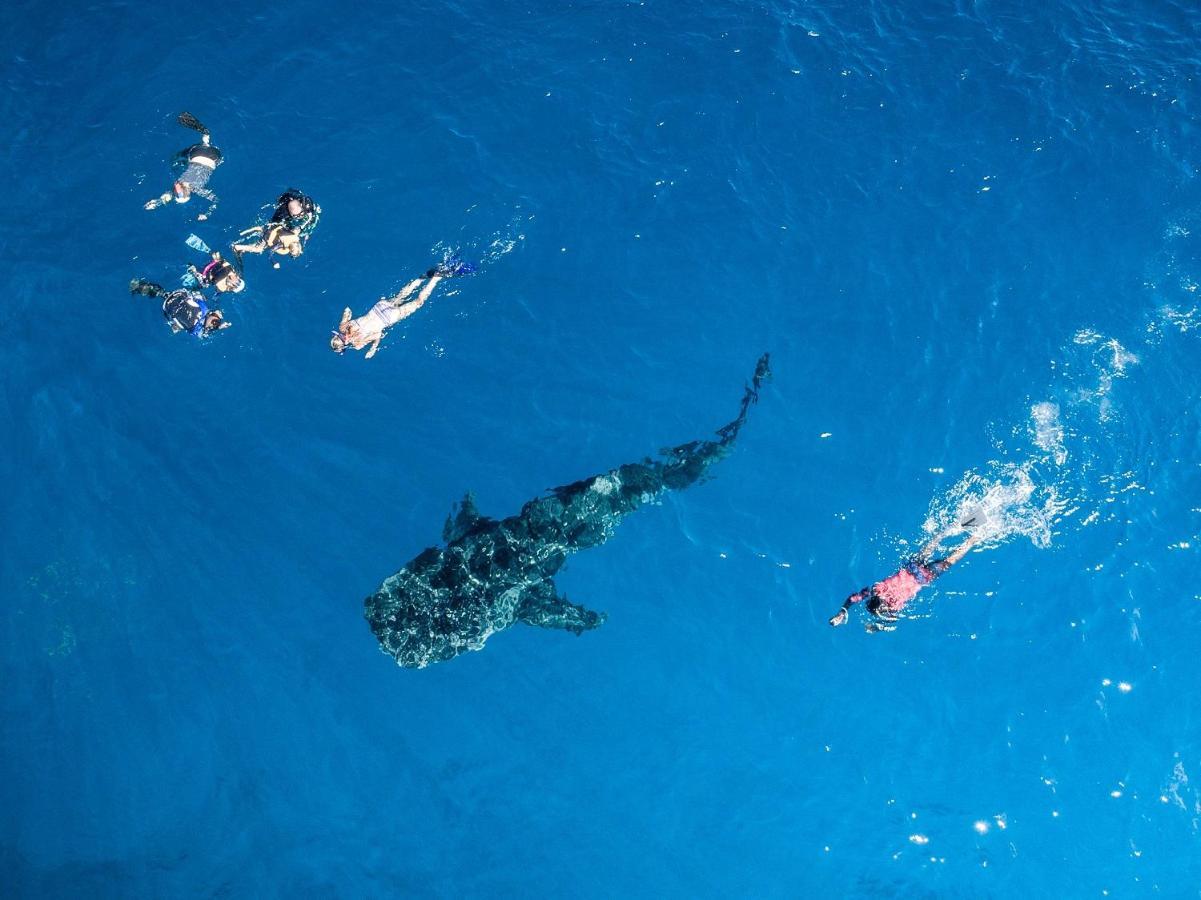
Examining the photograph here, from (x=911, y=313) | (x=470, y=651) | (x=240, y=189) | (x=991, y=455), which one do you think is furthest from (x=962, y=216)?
(x=240, y=189)

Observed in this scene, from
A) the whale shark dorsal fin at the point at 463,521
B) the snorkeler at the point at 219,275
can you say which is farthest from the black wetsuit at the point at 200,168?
the whale shark dorsal fin at the point at 463,521

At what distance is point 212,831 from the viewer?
24.0 meters

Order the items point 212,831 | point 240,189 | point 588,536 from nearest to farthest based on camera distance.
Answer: point 588,536 < point 240,189 < point 212,831

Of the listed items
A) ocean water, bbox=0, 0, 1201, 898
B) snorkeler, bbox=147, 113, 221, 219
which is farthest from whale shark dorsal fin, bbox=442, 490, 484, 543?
snorkeler, bbox=147, 113, 221, 219

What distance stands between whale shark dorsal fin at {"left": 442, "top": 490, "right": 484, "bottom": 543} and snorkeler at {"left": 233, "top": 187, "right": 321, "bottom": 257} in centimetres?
782

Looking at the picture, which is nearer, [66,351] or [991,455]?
[991,455]

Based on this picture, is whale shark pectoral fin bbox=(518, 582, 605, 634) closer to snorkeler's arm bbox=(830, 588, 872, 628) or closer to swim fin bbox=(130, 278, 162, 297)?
snorkeler's arm bbox=(830, 588, 872, 628)

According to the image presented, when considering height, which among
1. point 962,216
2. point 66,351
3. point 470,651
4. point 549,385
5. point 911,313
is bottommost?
point 470,651

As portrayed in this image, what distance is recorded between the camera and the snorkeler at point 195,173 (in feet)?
70.9

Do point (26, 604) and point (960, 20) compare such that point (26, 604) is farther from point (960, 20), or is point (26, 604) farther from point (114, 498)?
point (960, 20)

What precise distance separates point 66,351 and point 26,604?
7.29 meters

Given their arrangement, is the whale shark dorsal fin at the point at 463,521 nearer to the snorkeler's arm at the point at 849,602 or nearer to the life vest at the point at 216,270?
the life vest at the point at 216,270

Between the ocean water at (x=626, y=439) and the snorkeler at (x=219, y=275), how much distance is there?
53cm

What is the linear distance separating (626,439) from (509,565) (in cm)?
432
